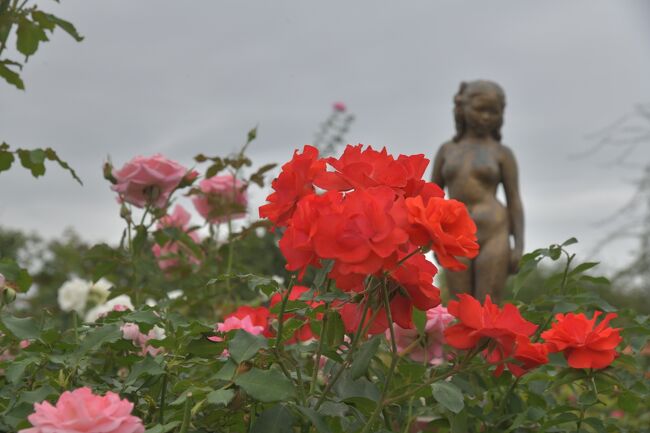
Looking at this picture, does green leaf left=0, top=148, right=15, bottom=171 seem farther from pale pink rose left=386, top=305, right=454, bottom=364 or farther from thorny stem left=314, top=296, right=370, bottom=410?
thorny stem left=314, top=296, right=370, bottom=410

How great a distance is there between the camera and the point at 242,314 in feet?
4.15

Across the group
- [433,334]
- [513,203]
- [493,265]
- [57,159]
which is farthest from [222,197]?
[513,203]

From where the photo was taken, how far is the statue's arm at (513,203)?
13.6ft

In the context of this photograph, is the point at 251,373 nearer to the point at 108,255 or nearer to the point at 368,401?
the point at 368,401

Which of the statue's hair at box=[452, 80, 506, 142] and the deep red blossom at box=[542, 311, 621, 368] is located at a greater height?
the statue's hair at box=[452, 80, 506, 142]

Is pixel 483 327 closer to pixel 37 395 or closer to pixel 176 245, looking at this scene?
pixel 37 395

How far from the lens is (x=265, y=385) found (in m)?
0.80

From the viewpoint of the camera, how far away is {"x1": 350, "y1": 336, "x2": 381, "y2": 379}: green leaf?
2.71ft

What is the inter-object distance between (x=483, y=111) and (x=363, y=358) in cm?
346

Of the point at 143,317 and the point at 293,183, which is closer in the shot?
the point at 293,183

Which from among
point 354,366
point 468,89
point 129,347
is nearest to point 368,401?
point 354,366

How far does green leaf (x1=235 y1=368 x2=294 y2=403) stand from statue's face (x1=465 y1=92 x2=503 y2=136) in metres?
3.47

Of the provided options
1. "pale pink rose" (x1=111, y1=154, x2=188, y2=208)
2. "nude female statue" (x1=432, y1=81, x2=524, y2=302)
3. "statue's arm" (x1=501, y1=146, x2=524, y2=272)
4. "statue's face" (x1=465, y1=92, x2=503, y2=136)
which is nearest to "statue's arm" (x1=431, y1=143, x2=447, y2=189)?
"nude female statue" (x1=432, y1=81, x2=524, y2=302)

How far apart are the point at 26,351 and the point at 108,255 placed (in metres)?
0.72
